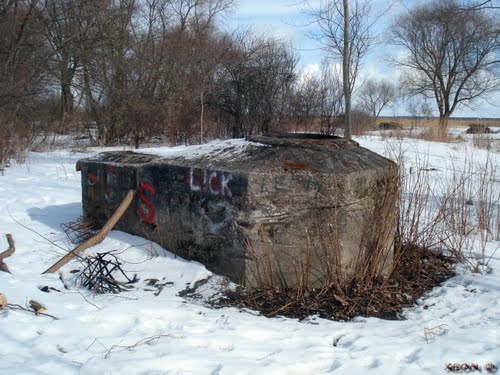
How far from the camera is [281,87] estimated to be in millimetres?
14000

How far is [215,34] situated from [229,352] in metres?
18.6

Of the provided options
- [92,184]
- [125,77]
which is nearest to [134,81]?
[125,77]

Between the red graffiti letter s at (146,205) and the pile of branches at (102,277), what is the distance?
2.10ft

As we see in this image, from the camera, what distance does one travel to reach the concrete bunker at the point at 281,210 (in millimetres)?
3744

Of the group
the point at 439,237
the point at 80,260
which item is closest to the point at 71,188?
the point at 80,260

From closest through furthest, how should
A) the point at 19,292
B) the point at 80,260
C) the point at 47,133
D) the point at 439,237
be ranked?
the point at 19,292
the point at 80,260
the point at 439,237
the point at 47,133

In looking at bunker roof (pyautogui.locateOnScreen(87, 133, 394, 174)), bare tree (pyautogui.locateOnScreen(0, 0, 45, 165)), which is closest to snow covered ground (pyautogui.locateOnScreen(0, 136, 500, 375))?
bunker roof (pyautogui.locateOnScreen(87, 133, 394, 174))

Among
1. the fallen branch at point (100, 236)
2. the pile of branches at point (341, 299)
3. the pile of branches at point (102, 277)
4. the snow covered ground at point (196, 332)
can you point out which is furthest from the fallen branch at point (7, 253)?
the pile of branches at point (341, 299)

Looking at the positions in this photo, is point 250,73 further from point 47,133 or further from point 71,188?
point 71,188

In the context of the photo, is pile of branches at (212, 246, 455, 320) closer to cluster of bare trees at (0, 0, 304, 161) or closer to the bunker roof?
the bunker roof

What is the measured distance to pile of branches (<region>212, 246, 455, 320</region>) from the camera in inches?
139

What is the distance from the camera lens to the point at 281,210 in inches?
Result: 148

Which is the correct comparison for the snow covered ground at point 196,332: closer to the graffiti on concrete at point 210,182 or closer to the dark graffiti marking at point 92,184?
the graffiti on concrete at point 210,182

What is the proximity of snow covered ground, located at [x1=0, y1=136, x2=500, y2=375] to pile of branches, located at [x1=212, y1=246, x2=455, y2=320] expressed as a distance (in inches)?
4.3
